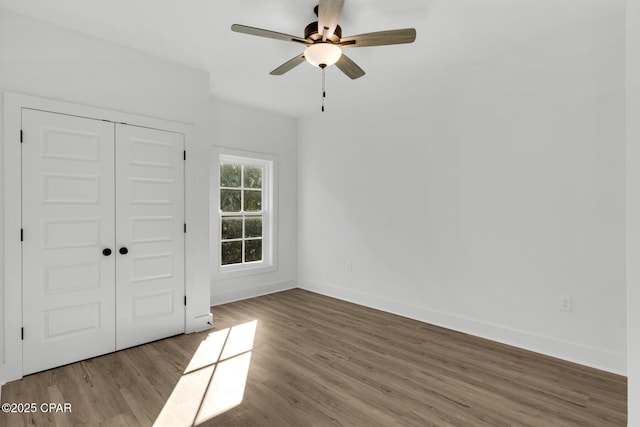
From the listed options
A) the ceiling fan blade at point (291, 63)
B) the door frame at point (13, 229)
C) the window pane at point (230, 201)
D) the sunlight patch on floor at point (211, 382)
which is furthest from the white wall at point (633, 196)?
the window pane at point (230, 201)

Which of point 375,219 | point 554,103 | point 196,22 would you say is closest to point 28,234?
point 196,22

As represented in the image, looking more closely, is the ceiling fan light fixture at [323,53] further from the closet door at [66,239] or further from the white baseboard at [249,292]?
the white baseboard at [249,292]

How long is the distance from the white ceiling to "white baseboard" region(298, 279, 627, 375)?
8.65ft

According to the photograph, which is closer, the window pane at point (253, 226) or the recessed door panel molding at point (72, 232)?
the recessed door panel molding at point (72, 232)

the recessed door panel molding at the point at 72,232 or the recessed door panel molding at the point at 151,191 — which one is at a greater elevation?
the recessed door panel molding at the point at 151,191

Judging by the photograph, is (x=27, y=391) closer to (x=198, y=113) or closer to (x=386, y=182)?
(x=198, y=113)

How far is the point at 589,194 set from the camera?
110 inches

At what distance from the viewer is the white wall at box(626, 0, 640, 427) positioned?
1.30 meters

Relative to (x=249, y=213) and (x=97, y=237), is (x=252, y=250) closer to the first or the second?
(x=249, y=213)

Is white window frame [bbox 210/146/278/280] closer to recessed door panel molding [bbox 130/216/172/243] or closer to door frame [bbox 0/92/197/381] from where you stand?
recessed door panel molding [bbox 130/216/172/243]

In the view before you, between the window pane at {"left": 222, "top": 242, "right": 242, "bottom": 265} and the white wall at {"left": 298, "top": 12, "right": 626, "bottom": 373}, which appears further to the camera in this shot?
the window pane at {"left": 222, "top": 242, "right": 242, "bottom": 265}

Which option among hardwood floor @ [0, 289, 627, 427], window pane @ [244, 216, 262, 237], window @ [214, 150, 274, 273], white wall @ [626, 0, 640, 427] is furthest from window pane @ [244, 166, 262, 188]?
white wall @ [626, 0, 640, 427]

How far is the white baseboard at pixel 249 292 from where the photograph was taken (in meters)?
4.50
